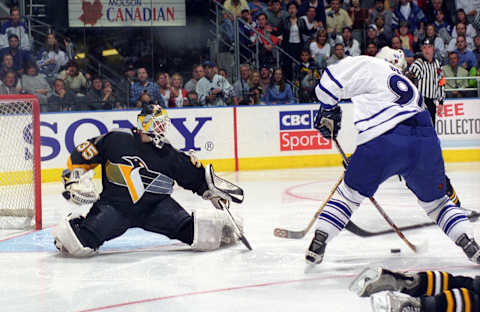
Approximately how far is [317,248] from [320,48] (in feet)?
20.4

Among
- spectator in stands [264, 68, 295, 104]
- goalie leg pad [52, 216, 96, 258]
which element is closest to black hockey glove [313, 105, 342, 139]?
goalie leg pad [52, 216, 96, 258]

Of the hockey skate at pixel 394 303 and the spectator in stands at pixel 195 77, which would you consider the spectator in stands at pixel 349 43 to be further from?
the hockey skate at pixel 394 303

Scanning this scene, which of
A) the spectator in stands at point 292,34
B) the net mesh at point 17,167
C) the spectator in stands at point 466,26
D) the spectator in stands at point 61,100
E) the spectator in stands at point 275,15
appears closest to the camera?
the net mesh at point 17,167

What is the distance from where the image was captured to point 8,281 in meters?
3.24

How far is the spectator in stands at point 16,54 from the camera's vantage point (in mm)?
7758

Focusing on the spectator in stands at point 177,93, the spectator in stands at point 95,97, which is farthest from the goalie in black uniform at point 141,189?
the spectator in stands at point 177,93

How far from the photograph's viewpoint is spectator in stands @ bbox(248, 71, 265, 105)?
8.41m

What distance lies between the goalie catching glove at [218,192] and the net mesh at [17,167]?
5.12 feet

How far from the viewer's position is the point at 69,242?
3615 mm

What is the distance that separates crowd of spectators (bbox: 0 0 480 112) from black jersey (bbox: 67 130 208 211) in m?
4.20

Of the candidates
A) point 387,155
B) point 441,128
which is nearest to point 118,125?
point 441,128

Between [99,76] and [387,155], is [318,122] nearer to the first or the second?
[387,155]

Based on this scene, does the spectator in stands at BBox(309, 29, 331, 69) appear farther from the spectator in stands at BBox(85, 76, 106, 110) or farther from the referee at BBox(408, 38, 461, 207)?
the referee at BBox(408, 38, 461, 207)

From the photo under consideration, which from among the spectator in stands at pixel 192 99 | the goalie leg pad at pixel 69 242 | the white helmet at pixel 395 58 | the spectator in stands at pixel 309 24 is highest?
the spectator in stands at pixel 309 24
